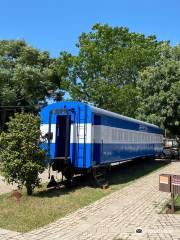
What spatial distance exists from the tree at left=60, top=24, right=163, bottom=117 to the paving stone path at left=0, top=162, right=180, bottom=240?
20.9m

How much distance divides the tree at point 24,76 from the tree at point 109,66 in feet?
10.6

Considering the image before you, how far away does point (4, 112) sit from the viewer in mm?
38344

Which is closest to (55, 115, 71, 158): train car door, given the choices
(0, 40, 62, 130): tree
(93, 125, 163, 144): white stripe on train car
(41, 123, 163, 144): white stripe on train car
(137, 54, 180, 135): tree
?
(41, 123, 163, 144): white stripe on train car

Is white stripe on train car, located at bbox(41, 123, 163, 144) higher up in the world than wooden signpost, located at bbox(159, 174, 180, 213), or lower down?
higher up

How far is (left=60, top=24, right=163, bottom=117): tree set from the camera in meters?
32.7

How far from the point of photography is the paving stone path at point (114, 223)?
302 inches

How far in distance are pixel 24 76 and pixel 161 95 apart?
13.7m

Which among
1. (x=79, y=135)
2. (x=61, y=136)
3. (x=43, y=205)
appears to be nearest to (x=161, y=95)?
(x=61, y=136)

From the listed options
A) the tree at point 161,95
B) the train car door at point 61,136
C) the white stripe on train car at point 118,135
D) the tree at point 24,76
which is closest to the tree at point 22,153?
the train car door at point 61,136

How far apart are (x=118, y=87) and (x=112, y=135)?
17.9 m

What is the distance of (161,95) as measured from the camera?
30.1 metres

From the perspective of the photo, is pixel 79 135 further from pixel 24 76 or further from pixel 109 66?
pixel 24 76

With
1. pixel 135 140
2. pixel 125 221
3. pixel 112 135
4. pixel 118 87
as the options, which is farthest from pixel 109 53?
pixel 125 221

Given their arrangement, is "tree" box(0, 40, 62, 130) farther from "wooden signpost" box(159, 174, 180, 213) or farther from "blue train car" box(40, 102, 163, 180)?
"wooden signpost" box(159, 174, 180, 213)
